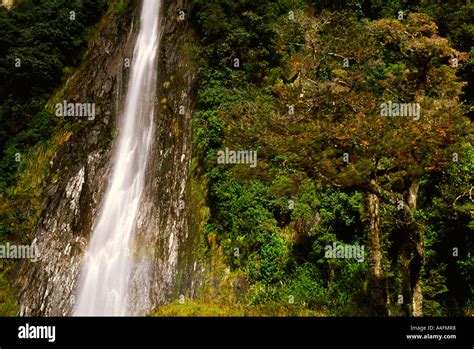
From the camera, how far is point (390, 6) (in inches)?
717

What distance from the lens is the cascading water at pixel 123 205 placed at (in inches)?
615

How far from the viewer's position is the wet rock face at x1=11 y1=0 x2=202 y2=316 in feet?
49.0

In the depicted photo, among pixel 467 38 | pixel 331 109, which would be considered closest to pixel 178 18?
pixel 467 38

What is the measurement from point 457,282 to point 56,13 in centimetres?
2360

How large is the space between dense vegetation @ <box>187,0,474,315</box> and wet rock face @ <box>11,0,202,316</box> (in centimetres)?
150

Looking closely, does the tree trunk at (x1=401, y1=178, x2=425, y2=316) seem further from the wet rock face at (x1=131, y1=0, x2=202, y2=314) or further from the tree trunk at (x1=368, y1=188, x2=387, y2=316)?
the wet rock face at (x1=131, y1=0, x2=202, y2=314)

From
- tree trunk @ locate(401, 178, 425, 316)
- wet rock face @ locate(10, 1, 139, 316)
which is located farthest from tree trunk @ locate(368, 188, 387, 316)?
wet rock face @ locate(10, 1, 139, 316)

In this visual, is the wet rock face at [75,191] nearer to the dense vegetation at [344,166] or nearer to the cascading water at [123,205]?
the cascading water at [123,205]

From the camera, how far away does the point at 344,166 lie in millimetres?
9211

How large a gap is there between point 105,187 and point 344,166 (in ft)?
38.1

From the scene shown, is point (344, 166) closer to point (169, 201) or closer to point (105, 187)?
point (169, 201)

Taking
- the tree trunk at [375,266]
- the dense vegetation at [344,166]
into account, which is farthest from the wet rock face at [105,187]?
the tree trunk at [375,266]

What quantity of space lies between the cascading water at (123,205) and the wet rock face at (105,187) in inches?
13.1

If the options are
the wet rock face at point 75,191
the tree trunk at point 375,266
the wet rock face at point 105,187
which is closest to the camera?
the tree trunk at point 375,266
